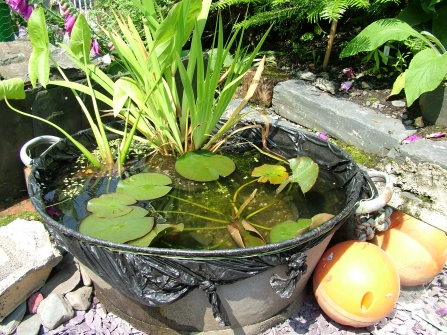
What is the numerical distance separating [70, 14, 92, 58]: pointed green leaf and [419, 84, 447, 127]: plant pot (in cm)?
182

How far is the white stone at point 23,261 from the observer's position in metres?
1.54

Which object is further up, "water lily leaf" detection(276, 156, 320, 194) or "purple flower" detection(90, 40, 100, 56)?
"purple flower" detection(90, 40, 100, 56)

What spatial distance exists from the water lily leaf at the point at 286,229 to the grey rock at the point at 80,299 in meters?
0.82

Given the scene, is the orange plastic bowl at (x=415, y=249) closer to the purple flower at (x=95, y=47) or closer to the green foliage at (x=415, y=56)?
the green foliage at (x=415, y=56)

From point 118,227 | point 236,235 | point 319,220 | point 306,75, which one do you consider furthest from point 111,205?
point 306,75

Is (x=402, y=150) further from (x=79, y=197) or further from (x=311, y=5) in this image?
(x=79, y=197)

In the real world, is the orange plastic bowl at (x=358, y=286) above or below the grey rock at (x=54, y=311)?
above

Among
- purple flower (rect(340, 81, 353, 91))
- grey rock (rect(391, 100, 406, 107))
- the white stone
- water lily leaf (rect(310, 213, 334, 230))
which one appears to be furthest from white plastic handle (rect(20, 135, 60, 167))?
grey rock (rect(391, 100, 406, 107))

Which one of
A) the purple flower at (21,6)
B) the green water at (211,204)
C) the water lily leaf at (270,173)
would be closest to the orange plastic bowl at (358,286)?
the green water at (211,204)

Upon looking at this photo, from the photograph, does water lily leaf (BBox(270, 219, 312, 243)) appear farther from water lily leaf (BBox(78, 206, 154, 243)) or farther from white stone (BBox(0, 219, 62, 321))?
white stone (BBox(0, 219, 62, 321))

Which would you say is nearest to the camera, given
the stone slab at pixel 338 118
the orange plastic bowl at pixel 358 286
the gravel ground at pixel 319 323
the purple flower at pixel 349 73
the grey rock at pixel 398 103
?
the orange plastic bowl at pixel 358 286

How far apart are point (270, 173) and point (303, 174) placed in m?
0.17

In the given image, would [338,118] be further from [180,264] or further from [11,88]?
[11,88]

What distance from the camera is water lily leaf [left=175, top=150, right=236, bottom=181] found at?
1773 mm
